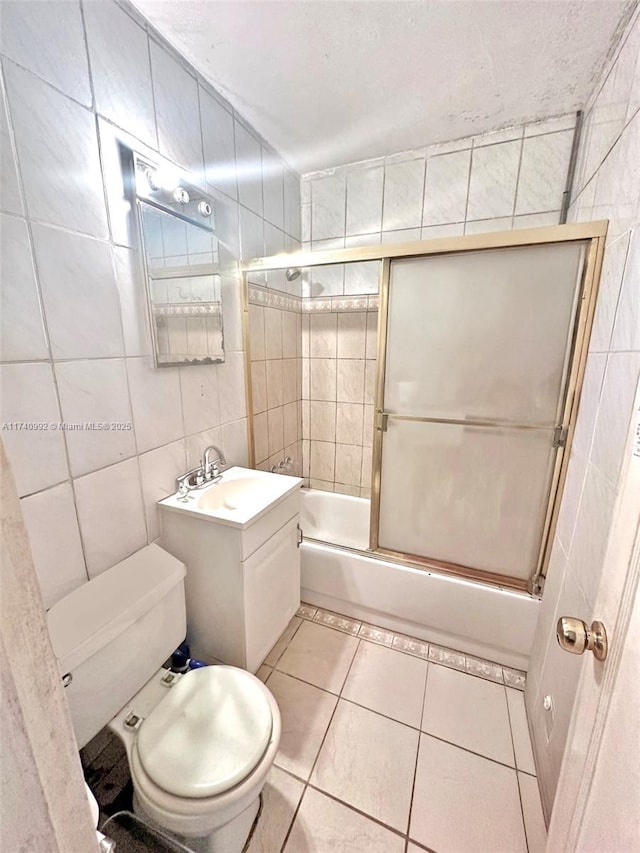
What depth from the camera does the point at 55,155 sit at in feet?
2.97

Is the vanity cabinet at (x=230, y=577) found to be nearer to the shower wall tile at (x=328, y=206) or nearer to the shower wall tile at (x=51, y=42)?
the shower wall tile at (x=51, y=42)

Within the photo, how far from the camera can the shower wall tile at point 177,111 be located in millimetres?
1180

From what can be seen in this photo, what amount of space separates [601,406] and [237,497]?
1396 millimetres

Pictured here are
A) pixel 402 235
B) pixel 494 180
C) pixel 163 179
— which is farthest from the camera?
pixel 402 235

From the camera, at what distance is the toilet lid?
32.6 inches

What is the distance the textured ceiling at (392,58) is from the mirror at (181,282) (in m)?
0.50

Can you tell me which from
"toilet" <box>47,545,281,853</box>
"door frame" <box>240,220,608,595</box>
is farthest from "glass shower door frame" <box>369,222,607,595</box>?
"toilet" <box>47,545,281,853</box>

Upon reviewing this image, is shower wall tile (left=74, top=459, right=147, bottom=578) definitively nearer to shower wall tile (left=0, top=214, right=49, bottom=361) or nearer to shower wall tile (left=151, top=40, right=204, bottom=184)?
shower wall tile (left=0, top=214, right=49, bottom=361)

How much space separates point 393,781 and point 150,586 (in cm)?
103

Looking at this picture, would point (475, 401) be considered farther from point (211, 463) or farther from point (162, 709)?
point (162, 709)

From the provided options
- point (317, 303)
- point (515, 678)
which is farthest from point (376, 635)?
point (317, 303)

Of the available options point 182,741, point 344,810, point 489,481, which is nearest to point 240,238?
point 489,481

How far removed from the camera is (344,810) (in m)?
1.07

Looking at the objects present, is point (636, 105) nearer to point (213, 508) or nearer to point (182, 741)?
point (213, 508)
